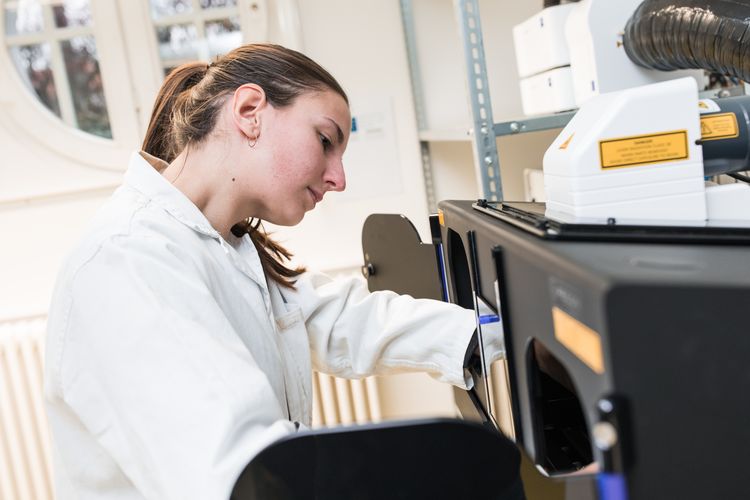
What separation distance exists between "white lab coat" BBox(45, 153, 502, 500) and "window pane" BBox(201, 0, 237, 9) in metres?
1.25

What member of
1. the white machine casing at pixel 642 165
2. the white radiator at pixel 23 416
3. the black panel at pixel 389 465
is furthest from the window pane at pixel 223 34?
the black panel at pixel 389 465

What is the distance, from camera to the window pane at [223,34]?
2150mm

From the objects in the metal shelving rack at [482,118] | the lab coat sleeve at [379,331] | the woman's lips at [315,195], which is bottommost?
the lab coat sleeve at [379,331]

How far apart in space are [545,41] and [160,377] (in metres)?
0.98

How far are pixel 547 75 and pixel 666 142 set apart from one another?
70cm

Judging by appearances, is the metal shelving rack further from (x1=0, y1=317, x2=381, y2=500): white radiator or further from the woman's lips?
(x1=0, y1=317, x2=381, y2=500): white radiator

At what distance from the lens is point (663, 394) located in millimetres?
418

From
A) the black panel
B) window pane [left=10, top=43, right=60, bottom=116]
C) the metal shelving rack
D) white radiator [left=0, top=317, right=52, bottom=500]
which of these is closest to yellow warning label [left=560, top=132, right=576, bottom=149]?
the black panel

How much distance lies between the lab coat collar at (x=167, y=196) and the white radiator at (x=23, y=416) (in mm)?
1248

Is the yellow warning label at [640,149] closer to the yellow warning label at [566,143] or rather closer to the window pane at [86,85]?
the yellow warning label at [566,143]

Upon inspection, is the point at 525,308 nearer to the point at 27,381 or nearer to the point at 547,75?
the point at 547,75

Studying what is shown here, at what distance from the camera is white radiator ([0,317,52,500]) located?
6.58ft

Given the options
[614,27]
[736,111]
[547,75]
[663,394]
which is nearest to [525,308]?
[663,394]

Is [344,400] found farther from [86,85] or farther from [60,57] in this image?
[60,57]
